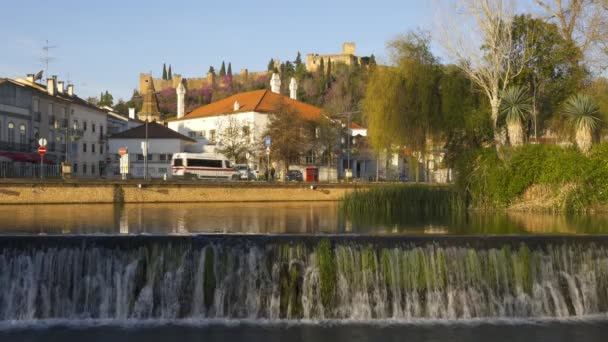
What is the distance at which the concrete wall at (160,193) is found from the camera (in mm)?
40719

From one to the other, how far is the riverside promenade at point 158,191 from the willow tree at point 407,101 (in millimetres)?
5157

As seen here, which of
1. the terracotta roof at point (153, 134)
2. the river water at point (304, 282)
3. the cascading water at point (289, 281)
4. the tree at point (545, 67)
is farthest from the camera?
the terracotta roof at point (153, 134)

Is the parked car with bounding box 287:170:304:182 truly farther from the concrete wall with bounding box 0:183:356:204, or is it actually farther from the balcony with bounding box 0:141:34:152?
the balcony with bounding box 0:141:34:152

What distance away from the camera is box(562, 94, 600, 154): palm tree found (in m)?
30.7

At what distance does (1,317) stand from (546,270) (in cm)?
1262

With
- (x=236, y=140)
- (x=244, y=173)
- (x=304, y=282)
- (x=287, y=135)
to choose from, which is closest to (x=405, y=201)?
(x=304, y=282)

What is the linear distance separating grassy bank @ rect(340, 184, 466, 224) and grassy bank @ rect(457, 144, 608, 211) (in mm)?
1010

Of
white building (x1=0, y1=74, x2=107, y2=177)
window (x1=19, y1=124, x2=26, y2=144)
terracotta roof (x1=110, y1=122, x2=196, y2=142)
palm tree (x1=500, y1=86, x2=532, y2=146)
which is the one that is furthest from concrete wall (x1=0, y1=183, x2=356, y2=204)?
terracotta roof (x1=110, y1=122, x2=196, y2=142)

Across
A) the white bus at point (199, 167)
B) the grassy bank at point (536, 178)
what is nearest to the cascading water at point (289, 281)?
the grassy bank at point (536, 178)

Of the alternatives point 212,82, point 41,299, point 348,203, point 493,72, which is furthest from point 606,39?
point 212,82

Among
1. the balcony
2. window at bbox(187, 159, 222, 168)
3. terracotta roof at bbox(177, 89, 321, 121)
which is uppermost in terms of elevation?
terracotta roof at bbox(177, 89, 321, 121)

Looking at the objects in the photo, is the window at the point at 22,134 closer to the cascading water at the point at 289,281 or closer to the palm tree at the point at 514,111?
the palm tree at the point at 514,111

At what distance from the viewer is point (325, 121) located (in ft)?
240

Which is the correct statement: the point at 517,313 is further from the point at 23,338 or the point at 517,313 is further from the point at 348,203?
the point at 348,203
